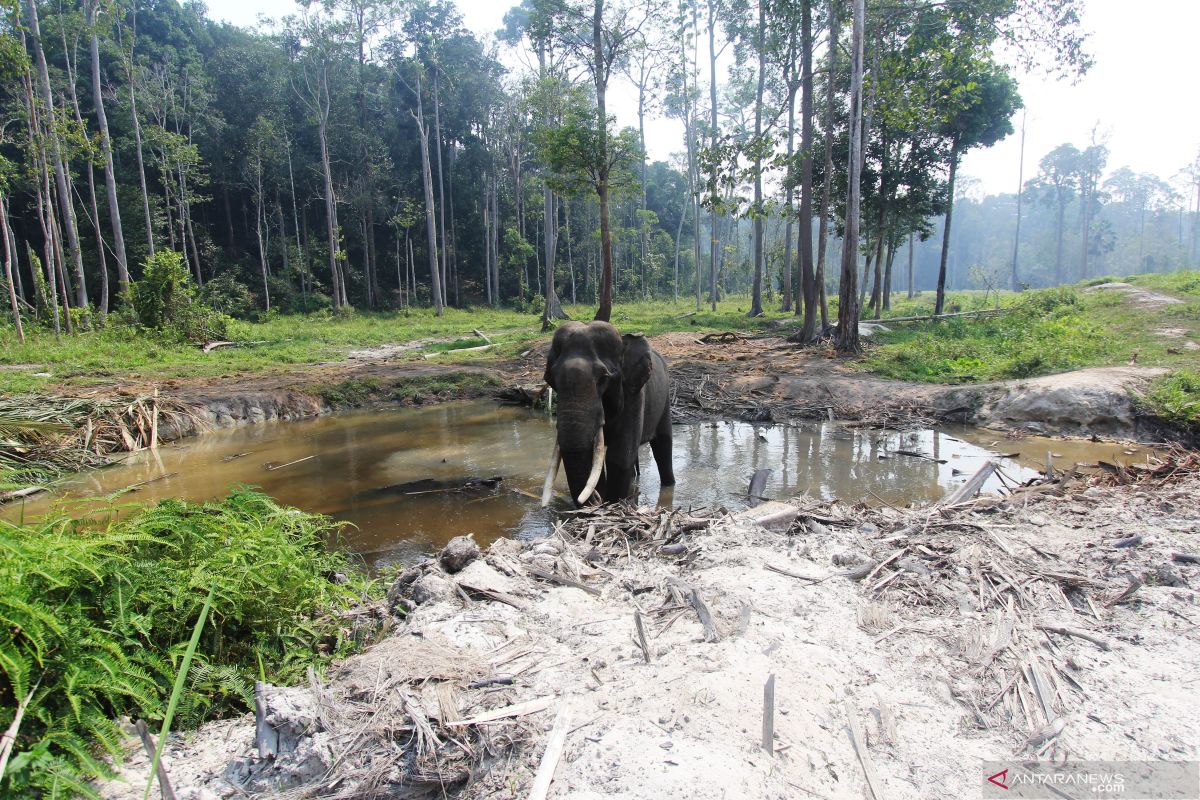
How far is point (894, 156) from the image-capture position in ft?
87.2

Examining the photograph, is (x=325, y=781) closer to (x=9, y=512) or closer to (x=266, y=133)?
(x=9, y=512)

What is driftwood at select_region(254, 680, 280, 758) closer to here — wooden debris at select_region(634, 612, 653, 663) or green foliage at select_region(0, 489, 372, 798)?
green foliage at select_region(0, 489, 372, 798)

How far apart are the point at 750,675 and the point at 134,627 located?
115 inches

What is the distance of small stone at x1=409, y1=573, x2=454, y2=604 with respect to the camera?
155 inches

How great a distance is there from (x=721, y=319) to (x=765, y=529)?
2367 centimetres

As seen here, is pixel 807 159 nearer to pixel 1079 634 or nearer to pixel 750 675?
pixel 1079 634

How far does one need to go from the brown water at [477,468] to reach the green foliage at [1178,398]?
1146 millimetres

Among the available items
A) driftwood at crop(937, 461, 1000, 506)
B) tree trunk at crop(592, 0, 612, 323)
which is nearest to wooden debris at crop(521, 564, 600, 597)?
driftwood at crop(937, 461, 1000, 506)

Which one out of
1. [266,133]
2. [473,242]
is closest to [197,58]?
[266,133]

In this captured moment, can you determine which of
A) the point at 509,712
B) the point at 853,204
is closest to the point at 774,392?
the point at 853,204

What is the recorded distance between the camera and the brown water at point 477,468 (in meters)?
7.41

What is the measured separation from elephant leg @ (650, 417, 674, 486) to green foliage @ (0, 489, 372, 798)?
17.2 feet

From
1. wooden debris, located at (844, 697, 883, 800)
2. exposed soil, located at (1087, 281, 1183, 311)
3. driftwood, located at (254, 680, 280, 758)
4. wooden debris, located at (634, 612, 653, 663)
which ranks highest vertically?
exposed soil, located at (1087, 281, 1183, 311)

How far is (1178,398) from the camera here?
9.41 metres
